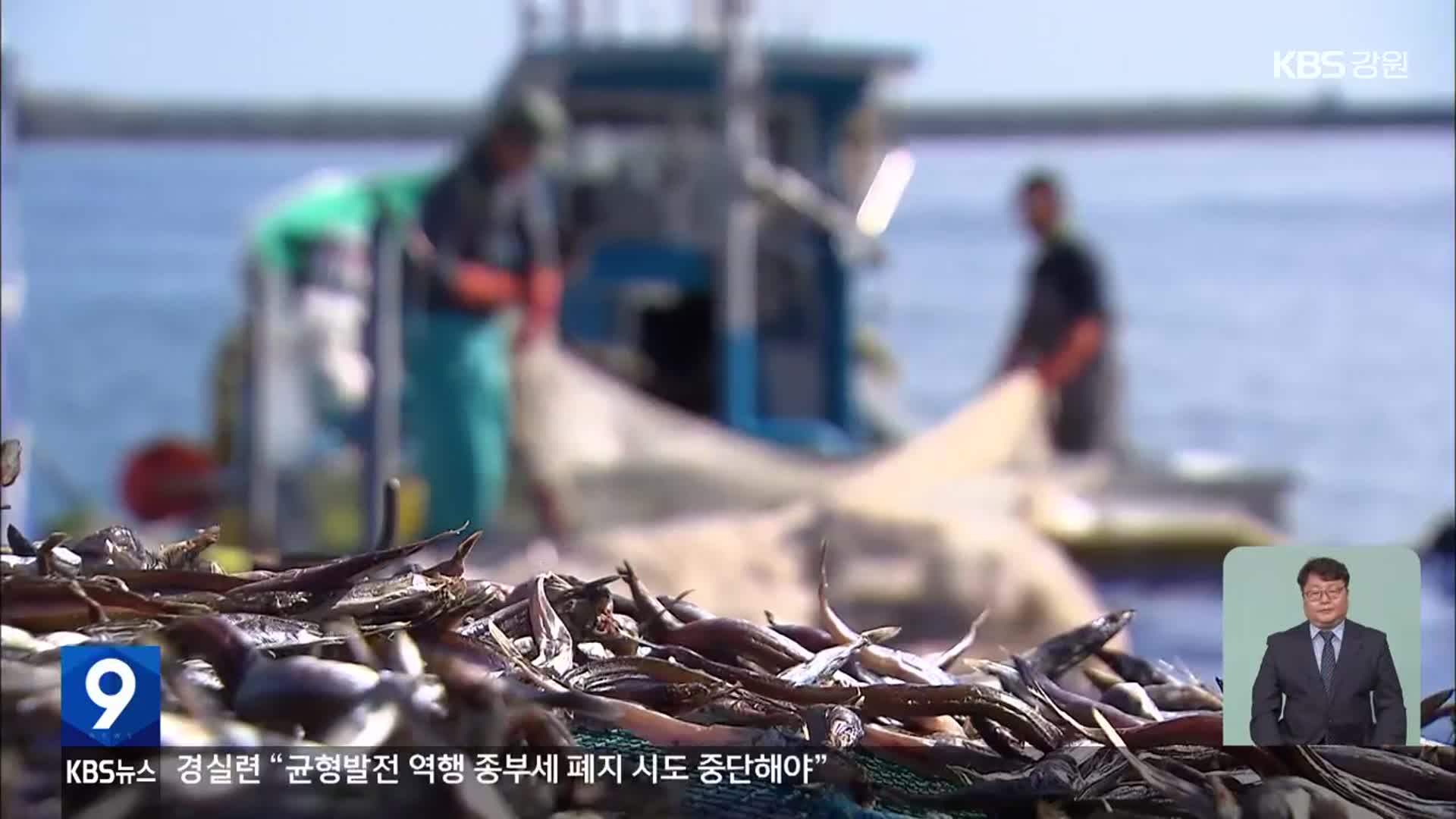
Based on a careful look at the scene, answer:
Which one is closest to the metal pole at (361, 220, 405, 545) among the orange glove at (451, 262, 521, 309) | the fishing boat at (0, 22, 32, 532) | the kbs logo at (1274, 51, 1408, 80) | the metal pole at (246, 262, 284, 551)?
the orange glove at (451, 262, 521, 309)

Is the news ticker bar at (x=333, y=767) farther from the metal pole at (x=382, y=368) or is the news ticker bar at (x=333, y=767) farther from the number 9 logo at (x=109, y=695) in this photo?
the metal pole at (x=382, y=368)

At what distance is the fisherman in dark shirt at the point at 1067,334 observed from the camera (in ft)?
17.0

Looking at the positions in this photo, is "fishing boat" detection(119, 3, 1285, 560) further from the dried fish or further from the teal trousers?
the dried fish

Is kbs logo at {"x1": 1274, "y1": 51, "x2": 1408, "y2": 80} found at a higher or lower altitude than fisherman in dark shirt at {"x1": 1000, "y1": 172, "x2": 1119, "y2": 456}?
higher

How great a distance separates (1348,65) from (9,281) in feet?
3.88

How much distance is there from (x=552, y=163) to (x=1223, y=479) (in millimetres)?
2463

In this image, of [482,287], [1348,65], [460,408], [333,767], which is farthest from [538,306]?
[333,767]

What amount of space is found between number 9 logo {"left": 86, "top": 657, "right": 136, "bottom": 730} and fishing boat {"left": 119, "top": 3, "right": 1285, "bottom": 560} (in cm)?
413

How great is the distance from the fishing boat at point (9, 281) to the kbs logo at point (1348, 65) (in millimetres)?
1070

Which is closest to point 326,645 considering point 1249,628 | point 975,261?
point 1249,628

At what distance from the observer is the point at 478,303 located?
180 inches

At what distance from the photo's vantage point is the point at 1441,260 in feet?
7.25

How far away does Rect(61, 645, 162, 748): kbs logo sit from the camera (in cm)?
79

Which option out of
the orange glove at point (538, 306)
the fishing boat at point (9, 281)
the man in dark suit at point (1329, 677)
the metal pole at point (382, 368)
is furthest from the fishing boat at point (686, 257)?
the man in dark suit at point (1329, 677)
